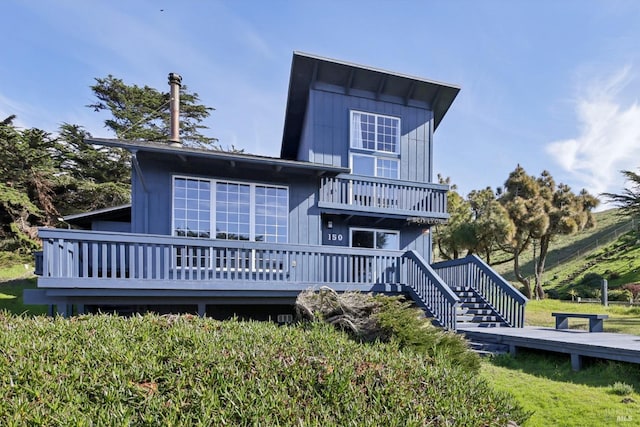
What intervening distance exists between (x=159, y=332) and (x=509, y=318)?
836 centimetres

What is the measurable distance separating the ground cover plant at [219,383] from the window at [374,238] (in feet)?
25.7

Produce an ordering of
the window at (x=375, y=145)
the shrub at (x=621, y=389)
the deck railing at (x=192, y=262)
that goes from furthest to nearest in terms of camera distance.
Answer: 1. the window at (x=375, y=145)
2. the deck railing at (x=192, y=262)
3. the shrub at (x=621, y=389)

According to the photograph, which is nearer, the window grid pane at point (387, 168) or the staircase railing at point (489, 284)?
the staircase railing at point (489, 284)

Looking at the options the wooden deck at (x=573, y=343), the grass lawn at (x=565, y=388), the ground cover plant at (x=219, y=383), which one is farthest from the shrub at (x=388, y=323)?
the wooden deck at (x=573, y=343)

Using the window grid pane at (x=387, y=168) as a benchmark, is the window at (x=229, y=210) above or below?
below

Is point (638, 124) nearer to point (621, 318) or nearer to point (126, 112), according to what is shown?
point (621, 318)

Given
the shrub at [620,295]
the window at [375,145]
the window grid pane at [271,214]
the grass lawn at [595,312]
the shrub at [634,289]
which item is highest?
the window at [375,145]

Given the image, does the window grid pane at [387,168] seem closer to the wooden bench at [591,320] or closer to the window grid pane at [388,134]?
the window grid pane at [388,134]

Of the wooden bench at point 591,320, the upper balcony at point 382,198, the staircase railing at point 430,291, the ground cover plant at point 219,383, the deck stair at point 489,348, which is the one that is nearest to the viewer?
the ground cover plant at point 219,383

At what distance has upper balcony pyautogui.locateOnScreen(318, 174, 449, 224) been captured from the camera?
33.5ft

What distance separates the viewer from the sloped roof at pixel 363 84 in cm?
1091

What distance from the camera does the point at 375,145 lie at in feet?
38.0

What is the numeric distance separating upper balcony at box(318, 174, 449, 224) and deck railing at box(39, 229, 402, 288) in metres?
1.78

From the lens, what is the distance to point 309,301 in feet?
20.4
